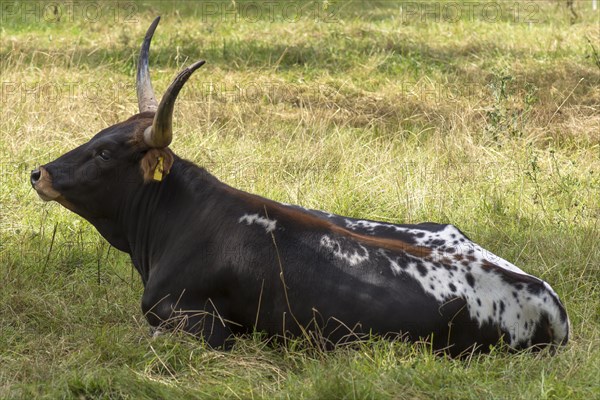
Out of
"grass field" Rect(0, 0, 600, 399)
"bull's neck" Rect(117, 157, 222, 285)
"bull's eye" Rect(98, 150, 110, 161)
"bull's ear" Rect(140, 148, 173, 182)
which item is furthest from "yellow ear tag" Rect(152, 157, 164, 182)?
"grass field" Rect(0, 0, 600, 399)

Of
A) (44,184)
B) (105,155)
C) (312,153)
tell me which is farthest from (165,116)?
(312,153)

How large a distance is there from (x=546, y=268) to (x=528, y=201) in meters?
1.23

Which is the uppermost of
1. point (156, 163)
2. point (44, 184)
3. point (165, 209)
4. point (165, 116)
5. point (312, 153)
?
point (165, 116)

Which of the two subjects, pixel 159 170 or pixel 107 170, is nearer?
pixel 159 170

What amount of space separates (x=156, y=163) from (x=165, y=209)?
261 mm

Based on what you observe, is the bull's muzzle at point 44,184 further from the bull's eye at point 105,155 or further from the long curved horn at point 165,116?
the long curved horn at point 165,116

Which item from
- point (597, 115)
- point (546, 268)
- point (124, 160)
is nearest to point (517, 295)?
point (546, 268)

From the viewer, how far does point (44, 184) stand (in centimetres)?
514

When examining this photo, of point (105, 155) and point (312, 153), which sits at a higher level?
point (105, 155)

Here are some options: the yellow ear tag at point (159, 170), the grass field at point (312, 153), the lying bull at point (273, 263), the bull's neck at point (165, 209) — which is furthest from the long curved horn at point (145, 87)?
the grass field at point (312, 153)

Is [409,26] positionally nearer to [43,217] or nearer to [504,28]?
[504,28]

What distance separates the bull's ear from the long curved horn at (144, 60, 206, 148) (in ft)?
0.19

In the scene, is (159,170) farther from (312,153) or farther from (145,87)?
(312,153)

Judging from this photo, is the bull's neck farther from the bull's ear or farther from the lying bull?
the bull's ear
